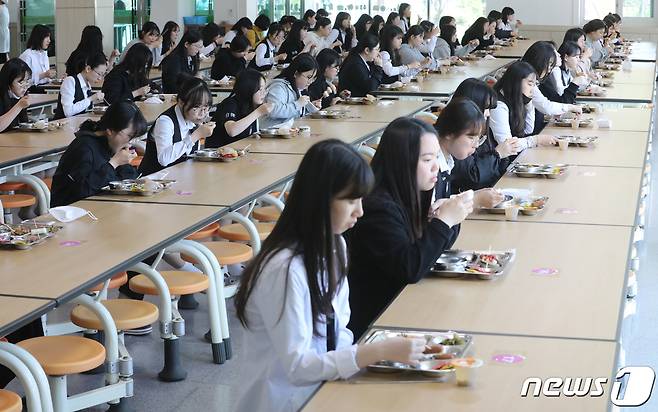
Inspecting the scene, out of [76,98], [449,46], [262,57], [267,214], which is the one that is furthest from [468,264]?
[449,46]

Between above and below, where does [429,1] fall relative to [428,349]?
above

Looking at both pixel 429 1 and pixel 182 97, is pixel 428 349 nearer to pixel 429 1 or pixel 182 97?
Result: pixel 182 97

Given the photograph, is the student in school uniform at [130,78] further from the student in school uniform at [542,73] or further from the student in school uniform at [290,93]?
the student in school uniform at [542,73]

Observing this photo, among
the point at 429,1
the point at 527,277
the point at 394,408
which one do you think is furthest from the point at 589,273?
the point at 429,1

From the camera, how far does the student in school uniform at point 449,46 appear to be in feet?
43.7

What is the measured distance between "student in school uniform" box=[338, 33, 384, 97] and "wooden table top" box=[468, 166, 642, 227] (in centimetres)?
399

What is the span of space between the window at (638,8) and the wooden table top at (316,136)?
12351 millimetres

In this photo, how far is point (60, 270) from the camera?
338cm

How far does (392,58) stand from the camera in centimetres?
1095

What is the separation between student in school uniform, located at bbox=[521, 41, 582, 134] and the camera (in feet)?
22.6

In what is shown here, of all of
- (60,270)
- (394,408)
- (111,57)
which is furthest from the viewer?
(111,57)

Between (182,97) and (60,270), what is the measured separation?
2.47 metres

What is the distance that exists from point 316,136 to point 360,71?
2.63 metres

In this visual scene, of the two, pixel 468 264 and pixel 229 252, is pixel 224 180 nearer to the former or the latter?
pixel 229 252
